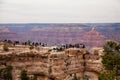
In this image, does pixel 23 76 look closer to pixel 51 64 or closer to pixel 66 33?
pixel 51 64

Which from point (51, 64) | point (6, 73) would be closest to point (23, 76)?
point (6, 73)

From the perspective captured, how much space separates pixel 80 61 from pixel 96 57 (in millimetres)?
1234

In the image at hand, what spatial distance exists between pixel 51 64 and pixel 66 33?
32.7 metres

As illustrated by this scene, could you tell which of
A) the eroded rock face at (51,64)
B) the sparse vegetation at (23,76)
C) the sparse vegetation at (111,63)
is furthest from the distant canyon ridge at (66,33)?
the sparse vegetation at (23,76)

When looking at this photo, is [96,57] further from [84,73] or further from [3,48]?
[3,48]

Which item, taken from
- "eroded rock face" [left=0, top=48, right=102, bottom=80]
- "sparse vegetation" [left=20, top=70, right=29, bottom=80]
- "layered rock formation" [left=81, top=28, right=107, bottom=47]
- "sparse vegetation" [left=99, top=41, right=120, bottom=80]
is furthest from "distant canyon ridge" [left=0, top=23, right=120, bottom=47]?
"sparse vegetation" [left=20, top=70, right=29, bottom=80]

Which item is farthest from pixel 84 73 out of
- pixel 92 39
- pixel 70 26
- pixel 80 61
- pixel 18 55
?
pixel 70 26

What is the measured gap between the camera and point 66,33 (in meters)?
53.9

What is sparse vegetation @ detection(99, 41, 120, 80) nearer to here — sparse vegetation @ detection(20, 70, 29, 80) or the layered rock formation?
sparse vegetation @ detection(20, 70, 29, 80)

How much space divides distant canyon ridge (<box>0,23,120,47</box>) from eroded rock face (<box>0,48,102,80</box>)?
986 inches

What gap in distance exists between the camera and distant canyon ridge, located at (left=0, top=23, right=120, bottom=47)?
Answer: 50.7 m

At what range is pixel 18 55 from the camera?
22.0m

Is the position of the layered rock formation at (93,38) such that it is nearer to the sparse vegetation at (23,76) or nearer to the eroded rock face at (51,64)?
the eroded rock face at (51,64)

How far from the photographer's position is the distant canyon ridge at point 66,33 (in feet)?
166
